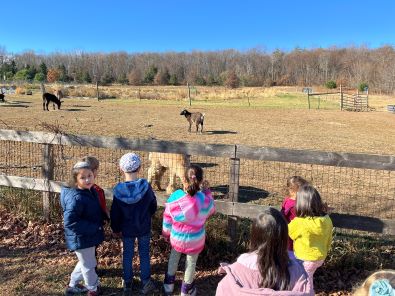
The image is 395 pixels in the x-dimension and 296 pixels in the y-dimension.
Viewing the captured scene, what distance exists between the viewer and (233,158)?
4676 millimetres

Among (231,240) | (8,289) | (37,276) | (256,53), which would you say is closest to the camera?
(8,289)

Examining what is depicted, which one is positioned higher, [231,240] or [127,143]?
[127,143]

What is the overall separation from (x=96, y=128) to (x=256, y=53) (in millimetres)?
123743

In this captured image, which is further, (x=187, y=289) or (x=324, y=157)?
(x=324, y=157)

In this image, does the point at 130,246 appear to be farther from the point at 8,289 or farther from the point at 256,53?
the point at 256,53

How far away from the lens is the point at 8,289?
4094 millimetres

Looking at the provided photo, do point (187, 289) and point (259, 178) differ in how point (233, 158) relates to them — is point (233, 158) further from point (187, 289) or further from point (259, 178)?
point (259, 178)

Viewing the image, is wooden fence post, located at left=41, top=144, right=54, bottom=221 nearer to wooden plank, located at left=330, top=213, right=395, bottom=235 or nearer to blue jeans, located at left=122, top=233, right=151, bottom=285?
blue jeans, located at left=122, top=233, right=151, bottom=285

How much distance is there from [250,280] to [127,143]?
315cm

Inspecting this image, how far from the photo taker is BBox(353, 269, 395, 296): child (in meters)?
1.58

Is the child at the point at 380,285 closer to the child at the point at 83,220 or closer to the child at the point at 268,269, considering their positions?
the child at the point at 268,269

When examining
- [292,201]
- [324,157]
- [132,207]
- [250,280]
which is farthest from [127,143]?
[250,280]

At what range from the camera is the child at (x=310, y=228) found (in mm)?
A: 3449

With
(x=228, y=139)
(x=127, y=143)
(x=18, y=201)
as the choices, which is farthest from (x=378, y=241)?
(x=228, y=139)
